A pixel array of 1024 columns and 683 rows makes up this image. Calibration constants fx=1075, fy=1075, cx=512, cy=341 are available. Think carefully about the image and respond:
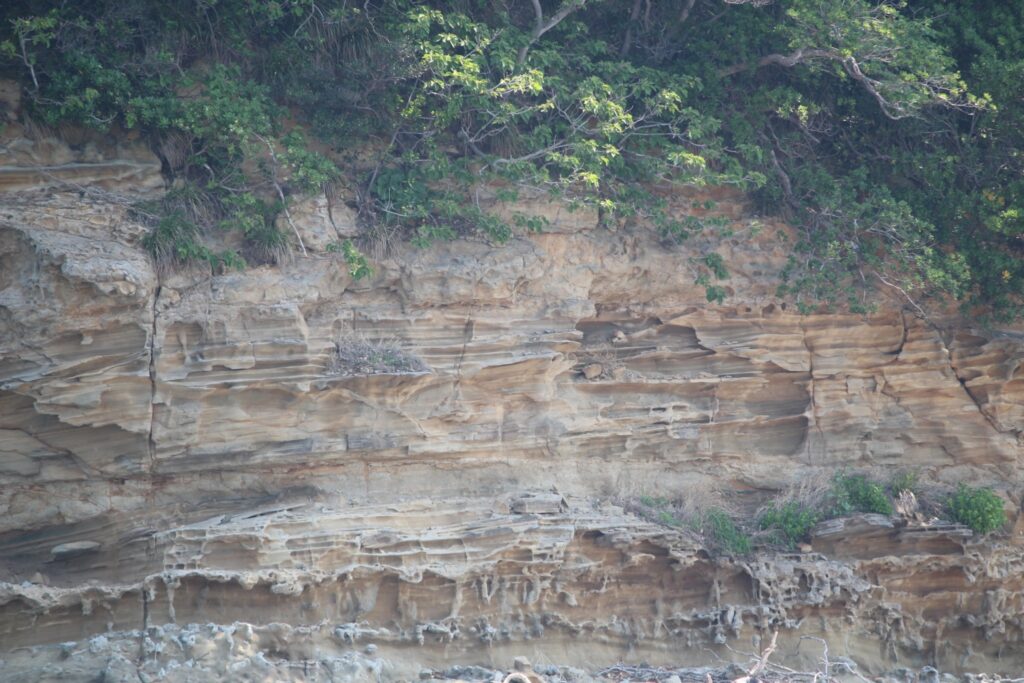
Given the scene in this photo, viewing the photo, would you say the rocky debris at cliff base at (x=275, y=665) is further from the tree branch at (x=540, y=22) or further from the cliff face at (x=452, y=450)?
the tree branch at (x=540, y=22)

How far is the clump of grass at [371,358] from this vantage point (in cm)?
1035

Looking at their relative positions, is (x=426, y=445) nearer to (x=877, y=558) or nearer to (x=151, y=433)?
(x=151, y=433)

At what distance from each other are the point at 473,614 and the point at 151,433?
3.47 meters

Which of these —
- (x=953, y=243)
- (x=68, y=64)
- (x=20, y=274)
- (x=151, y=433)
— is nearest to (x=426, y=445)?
(x=151, y=433)

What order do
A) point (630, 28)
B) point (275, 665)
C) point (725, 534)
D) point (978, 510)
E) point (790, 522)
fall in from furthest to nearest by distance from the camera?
point (630, 28) < point (978, 510) < point (790, 522) < point (725, 534) < point (275, 665)

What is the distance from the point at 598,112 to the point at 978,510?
5841 mm

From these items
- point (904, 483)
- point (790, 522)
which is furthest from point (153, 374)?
point (904, 483)

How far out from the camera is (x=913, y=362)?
12.0 metres

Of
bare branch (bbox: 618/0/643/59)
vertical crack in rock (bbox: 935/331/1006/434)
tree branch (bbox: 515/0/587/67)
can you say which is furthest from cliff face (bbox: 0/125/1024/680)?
bare branch (bbox: 618/0/643/59)

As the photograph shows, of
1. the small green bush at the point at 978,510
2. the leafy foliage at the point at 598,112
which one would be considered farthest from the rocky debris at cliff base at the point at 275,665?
the leafy foliage at the point at 598,112

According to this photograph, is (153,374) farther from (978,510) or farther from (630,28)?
(978,510)

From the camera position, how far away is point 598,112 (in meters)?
10.8

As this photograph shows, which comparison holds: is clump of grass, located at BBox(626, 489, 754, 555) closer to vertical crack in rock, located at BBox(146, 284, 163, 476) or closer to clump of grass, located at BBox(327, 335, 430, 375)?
clump of grass, located at BBox(327, 335, 430, 375)

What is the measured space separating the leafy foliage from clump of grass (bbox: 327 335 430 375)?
1121 mm
